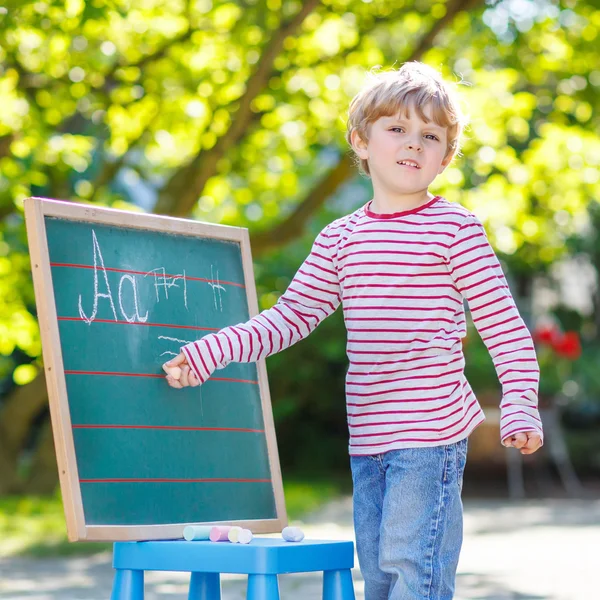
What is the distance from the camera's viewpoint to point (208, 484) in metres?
2.92

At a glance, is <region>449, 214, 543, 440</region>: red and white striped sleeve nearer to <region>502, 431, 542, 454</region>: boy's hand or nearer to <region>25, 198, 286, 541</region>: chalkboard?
<region>502, 431, 542, 454</region>: boy's hand

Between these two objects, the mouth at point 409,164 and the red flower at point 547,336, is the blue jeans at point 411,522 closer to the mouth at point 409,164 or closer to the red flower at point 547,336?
the mouth at point 409,164

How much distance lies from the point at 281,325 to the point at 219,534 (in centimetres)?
55

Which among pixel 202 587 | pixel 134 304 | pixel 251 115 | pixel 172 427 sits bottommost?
pixel 202 587

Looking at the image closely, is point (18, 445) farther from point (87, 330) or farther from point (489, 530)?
point (87, 330)

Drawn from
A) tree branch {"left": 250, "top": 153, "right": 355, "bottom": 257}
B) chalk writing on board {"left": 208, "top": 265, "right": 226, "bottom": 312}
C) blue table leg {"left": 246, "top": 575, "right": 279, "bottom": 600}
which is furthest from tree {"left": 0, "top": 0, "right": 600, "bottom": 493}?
blue table leg {"left": 246, "top": 575, "right": 279, "bottom": 600}

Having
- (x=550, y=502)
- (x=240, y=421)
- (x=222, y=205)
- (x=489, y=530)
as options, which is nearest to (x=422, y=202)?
(x=240, y=421)

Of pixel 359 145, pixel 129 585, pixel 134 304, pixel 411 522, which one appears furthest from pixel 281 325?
pixel 129 585

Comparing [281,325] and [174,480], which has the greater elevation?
[281,325]

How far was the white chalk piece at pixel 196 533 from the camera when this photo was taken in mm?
2648

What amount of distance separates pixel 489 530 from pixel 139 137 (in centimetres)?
400

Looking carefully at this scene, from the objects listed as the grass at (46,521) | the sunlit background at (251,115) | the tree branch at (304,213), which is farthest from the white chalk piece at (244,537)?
the tree branch at (304,213)

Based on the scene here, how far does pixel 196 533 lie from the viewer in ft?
8.71

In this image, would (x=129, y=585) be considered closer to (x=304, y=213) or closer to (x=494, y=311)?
(x=494, y=311)
